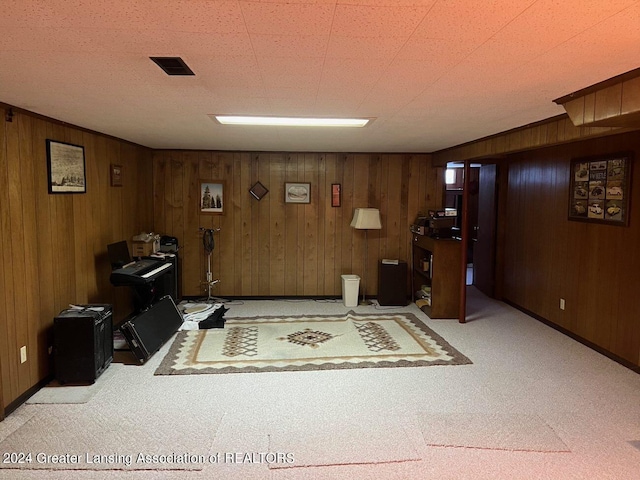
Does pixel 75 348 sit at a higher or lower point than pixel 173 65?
lower

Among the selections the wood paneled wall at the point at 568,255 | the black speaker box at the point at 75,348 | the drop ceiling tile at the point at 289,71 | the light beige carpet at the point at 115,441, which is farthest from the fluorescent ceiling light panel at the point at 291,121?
the wood paneled wall at the point at 568,255

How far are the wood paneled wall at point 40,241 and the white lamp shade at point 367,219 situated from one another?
3.19m

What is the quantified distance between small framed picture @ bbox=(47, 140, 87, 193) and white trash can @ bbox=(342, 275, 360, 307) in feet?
11.4

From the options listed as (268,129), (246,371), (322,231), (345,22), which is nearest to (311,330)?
(246,371)

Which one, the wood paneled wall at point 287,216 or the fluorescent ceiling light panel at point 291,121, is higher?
the fluorescent ceiling light panel at point 291,121

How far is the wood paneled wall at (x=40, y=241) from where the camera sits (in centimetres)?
305

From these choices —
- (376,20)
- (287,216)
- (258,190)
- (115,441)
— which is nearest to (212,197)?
(258,190)

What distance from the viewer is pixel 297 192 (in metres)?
6.34

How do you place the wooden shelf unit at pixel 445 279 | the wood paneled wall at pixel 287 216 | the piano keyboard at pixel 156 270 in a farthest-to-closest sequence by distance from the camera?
the wood paneled wall at pixel 287 216 → the wooden shelf unit at pixel 445 279 → the piano keyboard at pixel 156 270

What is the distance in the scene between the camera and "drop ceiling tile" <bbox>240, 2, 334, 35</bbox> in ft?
4.79

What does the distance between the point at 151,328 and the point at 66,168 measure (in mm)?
1728

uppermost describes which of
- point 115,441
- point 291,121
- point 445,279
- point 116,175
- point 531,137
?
point 291,121

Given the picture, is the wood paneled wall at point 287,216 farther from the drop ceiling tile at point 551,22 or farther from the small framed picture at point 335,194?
the drop ceiling tile at point 551,22

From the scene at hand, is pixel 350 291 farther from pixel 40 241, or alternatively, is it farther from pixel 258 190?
pixel 40 241
